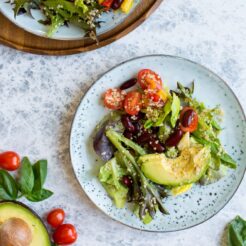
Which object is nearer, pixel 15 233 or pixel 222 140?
pixel 15 233

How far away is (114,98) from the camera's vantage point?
2.27m

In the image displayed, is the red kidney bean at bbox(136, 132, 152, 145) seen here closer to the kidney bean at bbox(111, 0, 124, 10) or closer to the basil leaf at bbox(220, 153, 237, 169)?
the basil leaf at bbox(220, 153, 237, 169)

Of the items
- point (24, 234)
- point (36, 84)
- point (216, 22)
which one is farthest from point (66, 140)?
point (216, 22)

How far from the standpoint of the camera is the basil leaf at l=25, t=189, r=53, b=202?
7.57 feet

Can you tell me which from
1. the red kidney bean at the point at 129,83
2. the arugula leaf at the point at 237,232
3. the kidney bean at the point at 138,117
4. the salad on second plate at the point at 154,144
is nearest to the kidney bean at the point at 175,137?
the salad on second plate at the point at 154,144

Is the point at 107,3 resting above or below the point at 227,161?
above

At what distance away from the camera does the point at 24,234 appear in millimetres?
2234

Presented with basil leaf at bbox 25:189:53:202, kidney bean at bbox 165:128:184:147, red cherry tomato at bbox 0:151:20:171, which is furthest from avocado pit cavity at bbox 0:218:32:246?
kidney bean at bbox 165:128:184:147

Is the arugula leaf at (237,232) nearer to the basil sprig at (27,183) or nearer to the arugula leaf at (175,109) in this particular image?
the arugula leaf at (175,109)

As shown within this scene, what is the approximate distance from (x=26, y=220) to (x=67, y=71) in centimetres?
65

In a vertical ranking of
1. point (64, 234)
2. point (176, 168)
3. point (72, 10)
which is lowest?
point (64, 234)

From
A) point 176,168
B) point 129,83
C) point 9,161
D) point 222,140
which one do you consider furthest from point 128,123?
point 9,161

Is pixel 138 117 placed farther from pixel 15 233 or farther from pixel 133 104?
pixel 15 233

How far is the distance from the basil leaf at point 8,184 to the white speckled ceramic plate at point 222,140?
0.88 feet
